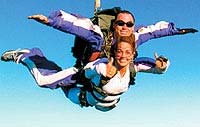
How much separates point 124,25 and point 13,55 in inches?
71.1

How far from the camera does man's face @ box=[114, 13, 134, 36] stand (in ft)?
19.0

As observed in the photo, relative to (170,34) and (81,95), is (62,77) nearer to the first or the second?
(81,95)

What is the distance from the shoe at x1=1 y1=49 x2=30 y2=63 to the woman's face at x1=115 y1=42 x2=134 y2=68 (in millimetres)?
1623

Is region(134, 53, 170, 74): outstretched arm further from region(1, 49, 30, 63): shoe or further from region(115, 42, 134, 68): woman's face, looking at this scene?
region(1, 49, 30, 63): shoe

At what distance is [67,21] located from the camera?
574cm

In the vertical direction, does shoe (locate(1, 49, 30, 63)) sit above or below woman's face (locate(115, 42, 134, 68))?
above

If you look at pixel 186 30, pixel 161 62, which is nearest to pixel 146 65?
pixel 161 62

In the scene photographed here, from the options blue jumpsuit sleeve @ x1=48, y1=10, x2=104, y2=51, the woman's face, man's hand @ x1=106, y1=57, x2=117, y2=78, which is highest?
blue jumpsuit sleeve @ x1=48, y1=10, x2=104, y2=51

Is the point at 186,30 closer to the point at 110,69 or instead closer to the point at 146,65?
the point at 146,65

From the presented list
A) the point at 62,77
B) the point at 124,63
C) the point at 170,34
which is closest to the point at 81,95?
the point at 62,77

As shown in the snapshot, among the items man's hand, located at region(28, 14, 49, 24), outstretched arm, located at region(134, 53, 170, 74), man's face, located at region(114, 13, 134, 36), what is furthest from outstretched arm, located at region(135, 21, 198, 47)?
man's hand, located at region(28, 14, 49, 24)

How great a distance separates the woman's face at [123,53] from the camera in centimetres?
568

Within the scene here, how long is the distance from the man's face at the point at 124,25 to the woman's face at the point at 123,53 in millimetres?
171

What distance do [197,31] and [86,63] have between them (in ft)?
4.77
